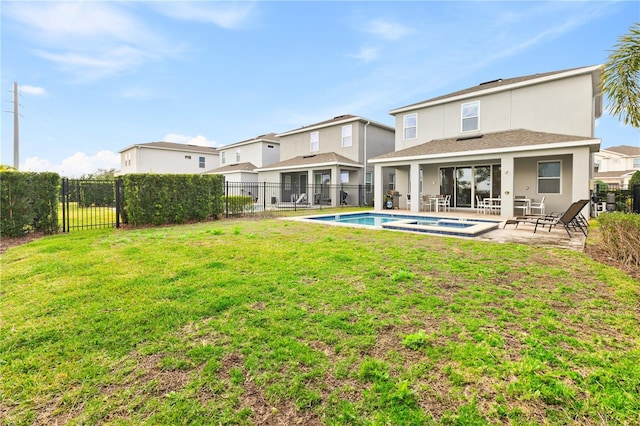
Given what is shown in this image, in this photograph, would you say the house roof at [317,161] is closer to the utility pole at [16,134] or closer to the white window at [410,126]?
the white window at [410,126]

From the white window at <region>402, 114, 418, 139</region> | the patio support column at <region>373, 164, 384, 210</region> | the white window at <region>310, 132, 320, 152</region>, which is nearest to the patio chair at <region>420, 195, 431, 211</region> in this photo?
the patio support column at <region>373, 164, 384, 210</region>

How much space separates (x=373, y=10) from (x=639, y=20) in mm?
9390

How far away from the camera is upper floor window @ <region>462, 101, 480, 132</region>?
17091 millimetres

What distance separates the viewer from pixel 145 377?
2.64 metres

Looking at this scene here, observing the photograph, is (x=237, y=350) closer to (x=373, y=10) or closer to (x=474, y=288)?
(x=474, y=288)

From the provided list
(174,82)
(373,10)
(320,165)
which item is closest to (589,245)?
(373,10)

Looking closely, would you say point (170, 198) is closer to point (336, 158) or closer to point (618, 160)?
point (336, 158)

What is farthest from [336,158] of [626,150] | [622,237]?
[626,150]

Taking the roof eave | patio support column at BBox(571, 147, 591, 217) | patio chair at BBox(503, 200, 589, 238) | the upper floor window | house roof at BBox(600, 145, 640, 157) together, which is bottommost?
patio chair at BBox(503, 200, 589, 238)

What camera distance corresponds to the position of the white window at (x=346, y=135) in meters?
23.8

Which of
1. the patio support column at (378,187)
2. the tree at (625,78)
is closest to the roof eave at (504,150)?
the patio support column at (378,187)

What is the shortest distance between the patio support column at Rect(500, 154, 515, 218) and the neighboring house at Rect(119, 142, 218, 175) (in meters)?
32.1

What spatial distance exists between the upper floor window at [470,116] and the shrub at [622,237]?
11.9m

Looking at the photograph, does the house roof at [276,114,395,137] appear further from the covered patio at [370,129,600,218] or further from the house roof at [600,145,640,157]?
the house roof at [600,145,640,157]
